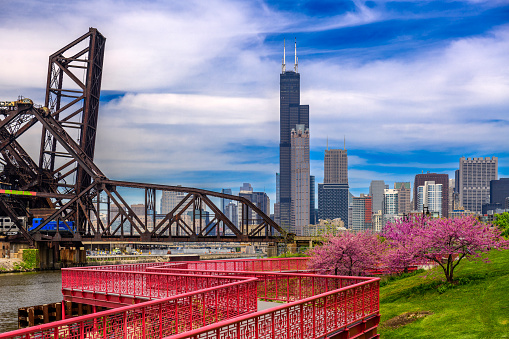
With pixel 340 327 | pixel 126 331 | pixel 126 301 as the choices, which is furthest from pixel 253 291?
pixel 126 301

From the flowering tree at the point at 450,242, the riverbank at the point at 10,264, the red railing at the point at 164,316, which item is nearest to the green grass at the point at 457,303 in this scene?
the flowering tree at the point at 450,242

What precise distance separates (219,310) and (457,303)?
13.5 metres

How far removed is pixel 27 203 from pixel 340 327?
106 metres

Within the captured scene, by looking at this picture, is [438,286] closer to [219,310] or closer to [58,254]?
[219,310]

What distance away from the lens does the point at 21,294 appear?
2448 inches

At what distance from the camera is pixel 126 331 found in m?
15.9

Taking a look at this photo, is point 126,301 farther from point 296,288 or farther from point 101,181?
point 101,181

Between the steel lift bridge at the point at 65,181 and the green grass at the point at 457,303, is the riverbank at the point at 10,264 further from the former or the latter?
the green grass at the point at 457,303

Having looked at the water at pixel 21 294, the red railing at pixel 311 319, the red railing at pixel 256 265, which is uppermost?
the red railing at pixel 311 319

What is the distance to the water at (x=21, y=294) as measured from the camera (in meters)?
46.3

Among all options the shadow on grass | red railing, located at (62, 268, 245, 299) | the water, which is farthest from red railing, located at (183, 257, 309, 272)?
the water

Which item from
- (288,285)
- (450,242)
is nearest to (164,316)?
(288,285)

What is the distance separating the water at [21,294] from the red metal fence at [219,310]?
18902mm

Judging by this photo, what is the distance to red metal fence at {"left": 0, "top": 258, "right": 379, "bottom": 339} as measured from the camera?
47.1 ft
